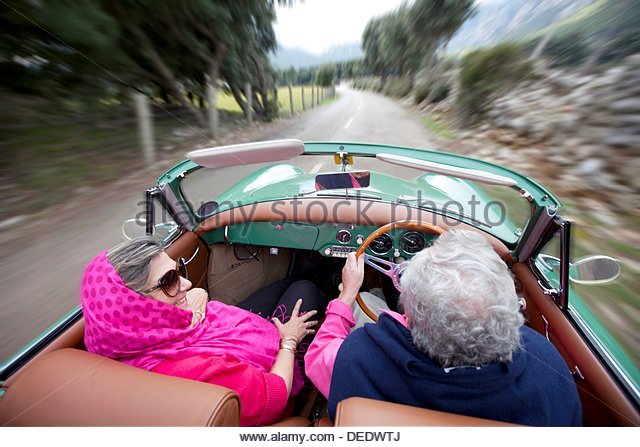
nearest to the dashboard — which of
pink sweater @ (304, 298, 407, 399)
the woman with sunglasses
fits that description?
pink sweater @ (304, 298, 407, 399)

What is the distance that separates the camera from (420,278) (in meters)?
1.03

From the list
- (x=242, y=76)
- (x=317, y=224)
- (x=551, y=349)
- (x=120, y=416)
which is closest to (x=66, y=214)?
(x=317, y=224)

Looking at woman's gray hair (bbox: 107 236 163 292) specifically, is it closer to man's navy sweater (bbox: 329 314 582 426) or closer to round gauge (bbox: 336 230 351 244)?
man's navy sweater (bbox: 329 314 582 426)

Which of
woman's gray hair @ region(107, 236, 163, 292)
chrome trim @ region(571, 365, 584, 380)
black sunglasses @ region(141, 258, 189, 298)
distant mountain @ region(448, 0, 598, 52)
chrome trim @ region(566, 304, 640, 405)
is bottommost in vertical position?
chrome trim @ region(571, 365, 584, 380)

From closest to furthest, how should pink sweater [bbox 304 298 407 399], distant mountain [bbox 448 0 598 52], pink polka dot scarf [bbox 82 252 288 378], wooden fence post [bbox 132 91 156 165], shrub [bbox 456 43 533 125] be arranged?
pink polka dot scarf [bbox 82 252 288 378]
pink sweater [bbox 304 298 407 399]
distant mountain [bbox 448 0 598 52]
wooden fence post [bbox 132 91 156 165]
shrub [bbox 456 43 533 125]

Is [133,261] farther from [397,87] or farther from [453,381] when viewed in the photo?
[397,87]

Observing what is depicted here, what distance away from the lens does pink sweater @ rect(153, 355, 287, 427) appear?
1178 millimetres

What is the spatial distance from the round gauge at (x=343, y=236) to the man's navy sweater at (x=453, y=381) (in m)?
1.20

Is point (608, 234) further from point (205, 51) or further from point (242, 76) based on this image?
point (242, 76)

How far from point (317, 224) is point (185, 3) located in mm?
7530

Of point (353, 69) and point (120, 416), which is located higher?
point (353, 69)

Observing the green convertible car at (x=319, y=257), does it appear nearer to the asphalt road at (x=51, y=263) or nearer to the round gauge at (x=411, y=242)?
the round gauge at (x=411, y=242)

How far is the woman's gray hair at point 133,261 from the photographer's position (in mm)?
1159

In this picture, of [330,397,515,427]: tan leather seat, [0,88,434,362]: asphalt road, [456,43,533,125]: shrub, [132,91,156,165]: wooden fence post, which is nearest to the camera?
[330,397,515,427]: tan leather seat
